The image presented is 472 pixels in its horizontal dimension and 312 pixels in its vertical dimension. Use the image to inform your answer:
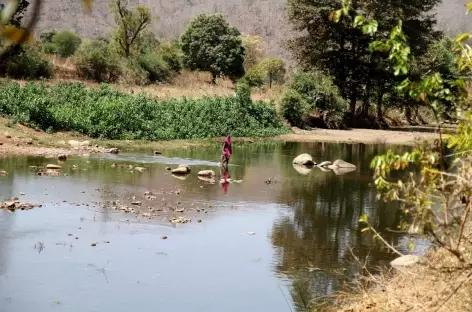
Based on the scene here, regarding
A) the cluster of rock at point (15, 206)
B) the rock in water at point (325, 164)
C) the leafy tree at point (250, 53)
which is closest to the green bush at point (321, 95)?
the rock in water at point (325, 164)

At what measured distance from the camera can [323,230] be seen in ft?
46.5

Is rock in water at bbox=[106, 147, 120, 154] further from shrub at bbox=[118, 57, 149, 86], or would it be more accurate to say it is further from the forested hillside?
the forested hillside

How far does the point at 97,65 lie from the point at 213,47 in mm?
21371

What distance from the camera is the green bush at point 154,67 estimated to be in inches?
1925

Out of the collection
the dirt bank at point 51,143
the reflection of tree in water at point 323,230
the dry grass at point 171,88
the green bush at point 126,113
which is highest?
the dry grass at point 171,88

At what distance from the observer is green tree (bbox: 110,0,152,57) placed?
195 feet

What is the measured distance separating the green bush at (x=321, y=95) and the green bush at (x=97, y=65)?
12.3 meters

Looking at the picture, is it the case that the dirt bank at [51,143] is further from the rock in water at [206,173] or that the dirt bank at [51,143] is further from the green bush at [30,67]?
the green bush at [30,67]

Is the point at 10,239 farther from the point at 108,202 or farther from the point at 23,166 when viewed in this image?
the point at 23,166

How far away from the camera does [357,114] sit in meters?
50.3

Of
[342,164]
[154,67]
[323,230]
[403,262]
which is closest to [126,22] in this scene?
[154,67]

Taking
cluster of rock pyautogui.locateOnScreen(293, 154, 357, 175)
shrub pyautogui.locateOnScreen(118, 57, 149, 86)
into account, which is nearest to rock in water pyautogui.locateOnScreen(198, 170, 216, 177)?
cluster of rock pyautogui.locateOnScreen(293, 154, 357, 175)

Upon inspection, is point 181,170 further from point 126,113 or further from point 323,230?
point 126,113

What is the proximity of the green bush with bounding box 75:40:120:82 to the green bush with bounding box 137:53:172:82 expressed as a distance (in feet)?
8.95
